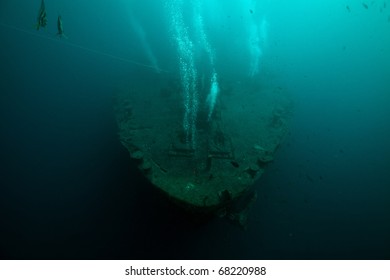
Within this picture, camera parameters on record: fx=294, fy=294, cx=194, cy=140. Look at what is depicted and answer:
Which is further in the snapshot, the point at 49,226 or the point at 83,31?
the point at 83,31

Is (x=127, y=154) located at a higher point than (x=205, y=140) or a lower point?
lower

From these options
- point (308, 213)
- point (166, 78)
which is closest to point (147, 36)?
point (166, 78)

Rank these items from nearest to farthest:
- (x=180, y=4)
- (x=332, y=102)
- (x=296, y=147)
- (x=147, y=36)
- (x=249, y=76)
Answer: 1. (x=249, y=76)
2. (x=296, y=147)
3. (x=332, y=102)
4. (x=147, y=36)
5. (x=180, y=4)

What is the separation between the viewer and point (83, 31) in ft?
34.5

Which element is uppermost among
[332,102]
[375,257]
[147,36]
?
[147,36]

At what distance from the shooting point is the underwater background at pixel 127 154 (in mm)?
5980

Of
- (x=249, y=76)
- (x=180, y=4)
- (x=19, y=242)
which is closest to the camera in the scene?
(x=19, y=242)

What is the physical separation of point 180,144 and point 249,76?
10.3 ft

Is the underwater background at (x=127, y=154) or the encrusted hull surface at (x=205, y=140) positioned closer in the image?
the encrusted hull surface at (x=205, y=140)

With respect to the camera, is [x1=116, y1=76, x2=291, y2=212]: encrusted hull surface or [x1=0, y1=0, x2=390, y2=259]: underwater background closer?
[x1=116, y1=76, x2=291, y2=212]: encrusted hull surface

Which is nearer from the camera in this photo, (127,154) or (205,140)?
(205,140)

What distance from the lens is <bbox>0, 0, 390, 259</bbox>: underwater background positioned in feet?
19.6

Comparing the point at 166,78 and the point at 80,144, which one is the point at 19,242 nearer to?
the point at 80,144

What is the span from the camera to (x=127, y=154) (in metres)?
5.00
